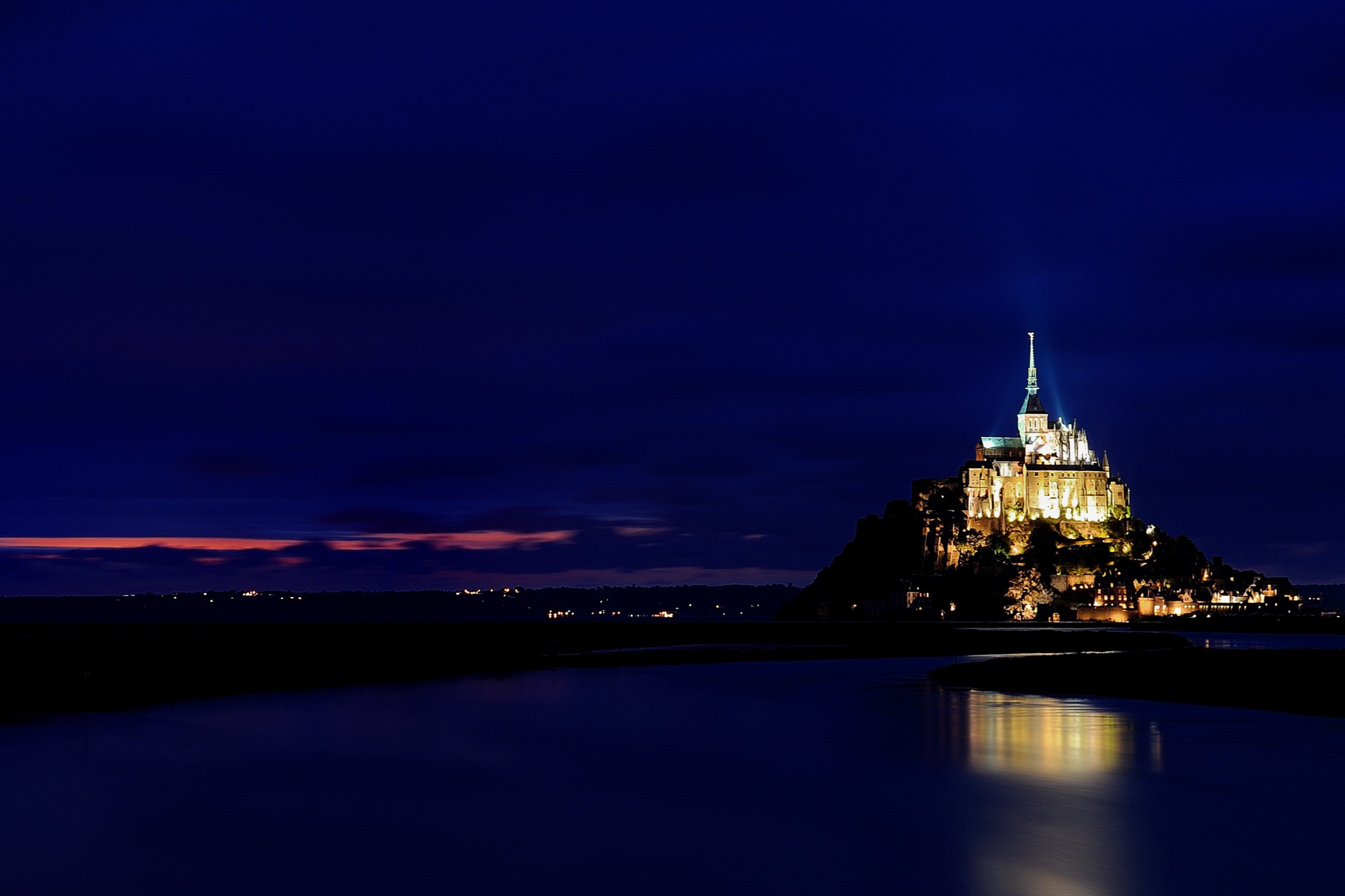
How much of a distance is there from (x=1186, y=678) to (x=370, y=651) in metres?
42.3

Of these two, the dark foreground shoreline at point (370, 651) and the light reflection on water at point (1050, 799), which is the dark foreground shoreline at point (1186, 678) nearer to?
the light reflection on water at point (1050, 799)

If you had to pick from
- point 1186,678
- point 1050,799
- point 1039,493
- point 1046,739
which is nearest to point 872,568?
point 1039,493

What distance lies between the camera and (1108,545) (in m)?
157

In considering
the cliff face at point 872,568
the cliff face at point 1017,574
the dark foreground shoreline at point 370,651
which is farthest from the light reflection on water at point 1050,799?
the cliff face at point 872,568

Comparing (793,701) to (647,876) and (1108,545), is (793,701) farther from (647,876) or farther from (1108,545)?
(1108,545)

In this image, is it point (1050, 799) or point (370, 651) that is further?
point (370, 651)

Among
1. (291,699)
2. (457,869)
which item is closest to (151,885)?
(457,869)

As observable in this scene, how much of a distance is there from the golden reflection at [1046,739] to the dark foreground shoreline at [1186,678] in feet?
12.4

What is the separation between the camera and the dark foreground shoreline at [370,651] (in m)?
48.0

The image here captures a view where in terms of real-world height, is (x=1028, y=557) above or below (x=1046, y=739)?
above

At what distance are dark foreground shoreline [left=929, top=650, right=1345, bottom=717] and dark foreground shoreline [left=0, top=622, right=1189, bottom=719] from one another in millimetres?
17665

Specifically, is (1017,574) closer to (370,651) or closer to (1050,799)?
(370,651)

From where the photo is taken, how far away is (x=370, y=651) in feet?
253

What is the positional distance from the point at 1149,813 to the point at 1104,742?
31.6 ft
